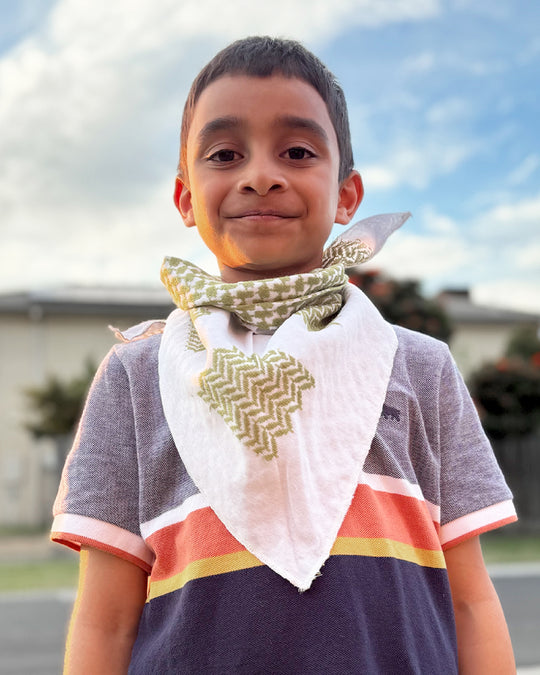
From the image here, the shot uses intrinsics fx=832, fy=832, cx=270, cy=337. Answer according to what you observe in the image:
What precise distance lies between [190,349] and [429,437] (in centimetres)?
40

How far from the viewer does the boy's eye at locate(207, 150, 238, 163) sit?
131 centimetres

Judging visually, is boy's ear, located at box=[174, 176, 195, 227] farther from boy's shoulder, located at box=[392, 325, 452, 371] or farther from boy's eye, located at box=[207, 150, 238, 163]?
boy's shoulder, located at box=[392, 325, 452, 371]

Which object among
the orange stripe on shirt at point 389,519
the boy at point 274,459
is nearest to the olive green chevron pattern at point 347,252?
the boy at point 274,459

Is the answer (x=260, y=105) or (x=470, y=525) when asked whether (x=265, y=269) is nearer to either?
(x=260, y=105)

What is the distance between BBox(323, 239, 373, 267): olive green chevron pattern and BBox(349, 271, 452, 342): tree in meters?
9.75

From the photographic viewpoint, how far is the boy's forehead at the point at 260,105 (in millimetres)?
1283

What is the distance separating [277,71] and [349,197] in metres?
0.28

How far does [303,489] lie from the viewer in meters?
1.12

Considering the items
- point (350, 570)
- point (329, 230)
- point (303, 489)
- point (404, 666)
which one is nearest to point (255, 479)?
point (303, 489)

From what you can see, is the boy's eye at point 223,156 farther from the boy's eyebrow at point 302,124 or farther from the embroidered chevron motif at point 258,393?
the embroidered chevron motif at point 258,393

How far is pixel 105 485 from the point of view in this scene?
1.24 meters

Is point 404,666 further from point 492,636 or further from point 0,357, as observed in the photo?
point 0,357

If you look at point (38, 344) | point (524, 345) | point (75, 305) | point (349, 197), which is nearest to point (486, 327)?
point (524, 345)

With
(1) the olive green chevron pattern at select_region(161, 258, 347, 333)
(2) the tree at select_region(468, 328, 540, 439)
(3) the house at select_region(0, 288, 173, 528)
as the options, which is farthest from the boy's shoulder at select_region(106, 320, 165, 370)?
(3) the house at select_region(0, 288, 173, 528)
